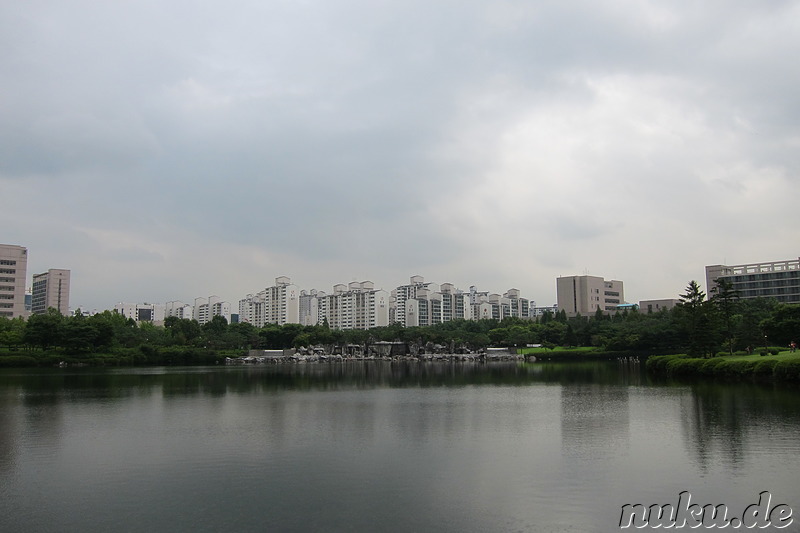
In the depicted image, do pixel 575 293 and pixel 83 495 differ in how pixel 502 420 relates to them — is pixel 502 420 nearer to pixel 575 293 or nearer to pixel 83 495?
pixel 83 495

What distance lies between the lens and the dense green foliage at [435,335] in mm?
48844

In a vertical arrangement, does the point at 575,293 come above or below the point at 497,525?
above

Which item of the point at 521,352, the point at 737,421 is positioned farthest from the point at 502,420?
the point at 521,352

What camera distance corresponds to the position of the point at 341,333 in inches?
4336

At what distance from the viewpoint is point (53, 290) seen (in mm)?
145000

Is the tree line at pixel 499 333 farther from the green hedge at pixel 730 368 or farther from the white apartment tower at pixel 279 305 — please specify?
the white apartment tower at pixel 279 305

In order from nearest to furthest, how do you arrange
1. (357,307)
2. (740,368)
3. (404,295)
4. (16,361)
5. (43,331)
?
(740,368)
(16,361)
(43,331)
(357,307)
(404,295)

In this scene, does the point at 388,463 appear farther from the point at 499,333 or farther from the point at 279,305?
the point at 279,305

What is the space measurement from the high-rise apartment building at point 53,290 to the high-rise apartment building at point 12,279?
39.6 metres

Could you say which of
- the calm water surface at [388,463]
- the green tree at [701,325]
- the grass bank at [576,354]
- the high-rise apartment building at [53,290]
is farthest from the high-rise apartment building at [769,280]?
the high-rise apartment building at [53,290]

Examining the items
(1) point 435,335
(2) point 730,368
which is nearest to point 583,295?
(1) point 435,335

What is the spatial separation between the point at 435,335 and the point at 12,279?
2929 inches

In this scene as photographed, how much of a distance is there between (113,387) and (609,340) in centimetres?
6392

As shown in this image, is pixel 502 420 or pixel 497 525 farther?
pixel 502 420
